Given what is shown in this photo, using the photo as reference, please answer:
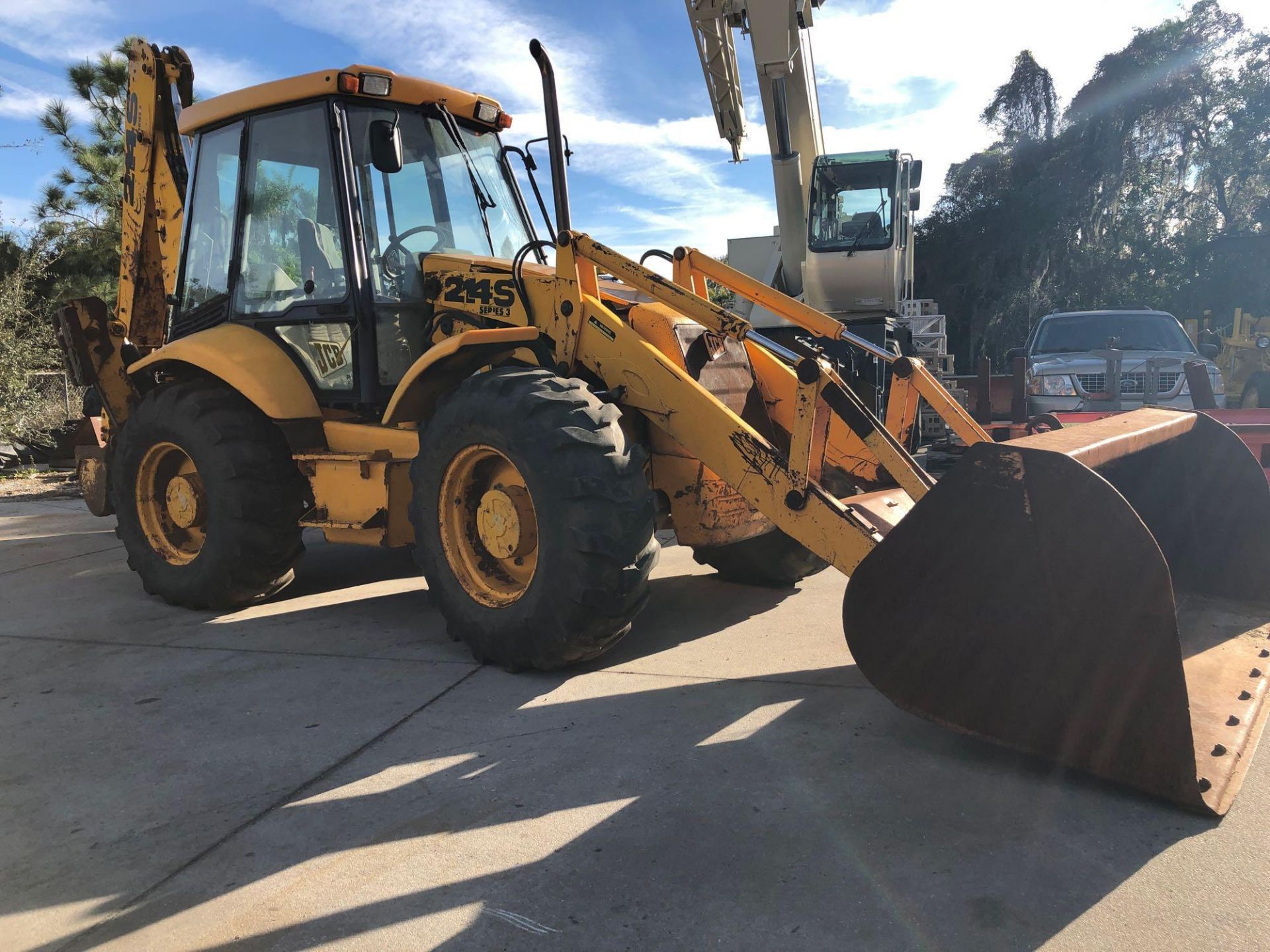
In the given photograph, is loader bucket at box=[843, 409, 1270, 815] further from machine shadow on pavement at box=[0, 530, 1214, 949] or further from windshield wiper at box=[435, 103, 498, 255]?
windshield wiper at box=[435, 103, 498, 255]

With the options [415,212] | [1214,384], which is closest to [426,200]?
[415,212]

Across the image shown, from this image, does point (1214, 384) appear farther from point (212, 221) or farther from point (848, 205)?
point (212, 221)

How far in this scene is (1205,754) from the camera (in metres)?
2.64

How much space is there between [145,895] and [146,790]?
700 mm

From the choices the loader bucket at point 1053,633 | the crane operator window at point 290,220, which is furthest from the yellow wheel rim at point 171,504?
the loader bucket at point 1053,633

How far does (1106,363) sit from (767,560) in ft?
18.8

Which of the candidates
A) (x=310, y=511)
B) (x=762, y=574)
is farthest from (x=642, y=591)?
(x=310, y=511)

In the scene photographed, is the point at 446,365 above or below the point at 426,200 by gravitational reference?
below

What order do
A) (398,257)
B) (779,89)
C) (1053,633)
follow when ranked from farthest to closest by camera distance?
(779,89) → (398,257) → (1053,633)

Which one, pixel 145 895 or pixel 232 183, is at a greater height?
pixel 232 183

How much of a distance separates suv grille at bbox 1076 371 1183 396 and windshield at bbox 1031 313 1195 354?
28.2 inches

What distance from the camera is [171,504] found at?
218 inches

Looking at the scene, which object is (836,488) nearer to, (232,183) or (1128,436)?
(1128,436)

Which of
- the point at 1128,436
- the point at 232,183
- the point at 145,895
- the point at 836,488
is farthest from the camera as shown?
the point at 232,183
